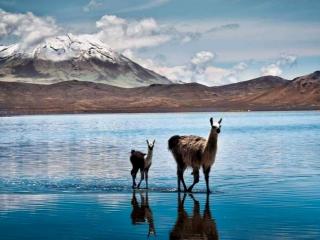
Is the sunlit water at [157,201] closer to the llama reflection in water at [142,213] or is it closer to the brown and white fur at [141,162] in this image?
the llama reflection in water at [142,213]

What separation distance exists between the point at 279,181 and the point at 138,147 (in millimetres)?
16442

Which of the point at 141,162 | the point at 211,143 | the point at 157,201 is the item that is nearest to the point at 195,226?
the point at 157,201

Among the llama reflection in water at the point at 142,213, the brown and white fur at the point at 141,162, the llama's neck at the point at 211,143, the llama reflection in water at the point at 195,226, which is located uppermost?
the llama's neck at the point at 211,143

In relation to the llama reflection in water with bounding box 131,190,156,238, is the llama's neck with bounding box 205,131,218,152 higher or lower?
higher

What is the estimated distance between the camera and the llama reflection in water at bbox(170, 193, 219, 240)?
11.2 m

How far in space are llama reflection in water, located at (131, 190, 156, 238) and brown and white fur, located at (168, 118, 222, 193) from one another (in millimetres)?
1651

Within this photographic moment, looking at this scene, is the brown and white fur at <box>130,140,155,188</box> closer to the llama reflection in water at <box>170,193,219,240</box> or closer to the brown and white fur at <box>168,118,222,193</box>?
the brown and white fur at <box>168,118,222,193</box>

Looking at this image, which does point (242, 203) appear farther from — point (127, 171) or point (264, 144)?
point (264, 144)

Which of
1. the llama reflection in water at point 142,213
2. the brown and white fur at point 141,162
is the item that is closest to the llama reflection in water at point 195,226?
the llama reflection in water at point 142,213

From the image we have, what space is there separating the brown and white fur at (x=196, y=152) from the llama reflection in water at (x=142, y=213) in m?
1.65

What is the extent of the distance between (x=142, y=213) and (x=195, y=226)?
5.90 feet

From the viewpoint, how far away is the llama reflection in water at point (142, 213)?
12.4m

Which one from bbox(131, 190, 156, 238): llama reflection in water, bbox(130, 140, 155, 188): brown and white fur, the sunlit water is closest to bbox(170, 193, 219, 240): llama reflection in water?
the sunlit water

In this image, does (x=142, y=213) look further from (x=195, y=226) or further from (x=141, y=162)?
(x=141, y=162)
